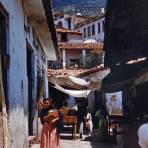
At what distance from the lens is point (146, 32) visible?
11.1 m

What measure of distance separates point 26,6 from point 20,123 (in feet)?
A: 9.94

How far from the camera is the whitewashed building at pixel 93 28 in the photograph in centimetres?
6756

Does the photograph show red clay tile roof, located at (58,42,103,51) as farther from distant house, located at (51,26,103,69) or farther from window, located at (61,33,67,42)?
window, located at (61,33,67,42)

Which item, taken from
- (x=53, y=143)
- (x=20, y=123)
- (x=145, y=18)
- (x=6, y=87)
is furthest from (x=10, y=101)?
(x=145, y=18)

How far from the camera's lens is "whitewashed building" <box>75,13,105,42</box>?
222ft

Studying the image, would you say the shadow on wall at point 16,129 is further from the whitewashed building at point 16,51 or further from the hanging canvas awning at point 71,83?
the hanging canvas awning at point 71,83

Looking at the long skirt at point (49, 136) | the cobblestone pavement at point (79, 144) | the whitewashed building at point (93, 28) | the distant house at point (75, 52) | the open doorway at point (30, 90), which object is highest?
the whitewashed building at point (93, 28)

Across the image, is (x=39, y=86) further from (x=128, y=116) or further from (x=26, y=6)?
(x=26, y=6)

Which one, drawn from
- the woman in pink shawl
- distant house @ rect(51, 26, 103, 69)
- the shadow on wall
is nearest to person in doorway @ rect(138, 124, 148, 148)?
the shadow on wall

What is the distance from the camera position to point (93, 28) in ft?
230

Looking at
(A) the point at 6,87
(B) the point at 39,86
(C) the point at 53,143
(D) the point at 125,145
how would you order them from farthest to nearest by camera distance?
(B) the point at 39,86, (D) the point at 125,145, (C) the point at 53,143, (A) the point at 6,87

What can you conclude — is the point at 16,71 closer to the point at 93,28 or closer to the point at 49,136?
the point at 49,136

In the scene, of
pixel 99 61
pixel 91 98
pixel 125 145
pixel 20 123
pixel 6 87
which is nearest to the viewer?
pixel 6 87

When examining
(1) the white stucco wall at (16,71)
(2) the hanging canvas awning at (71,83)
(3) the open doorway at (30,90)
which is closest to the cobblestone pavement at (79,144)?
→ (3) the open doorway at (30,90)
